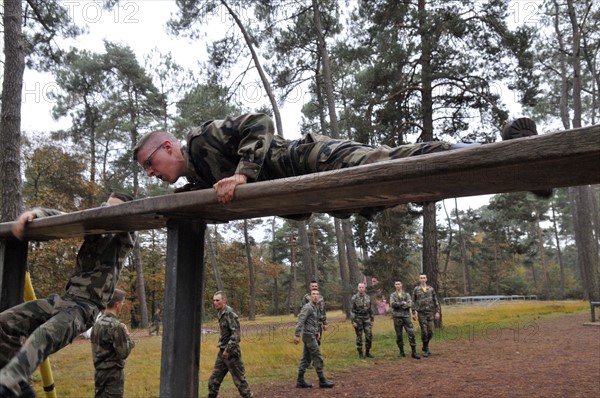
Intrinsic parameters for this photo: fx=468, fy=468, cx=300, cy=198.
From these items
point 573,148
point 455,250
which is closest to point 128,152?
point 573,148

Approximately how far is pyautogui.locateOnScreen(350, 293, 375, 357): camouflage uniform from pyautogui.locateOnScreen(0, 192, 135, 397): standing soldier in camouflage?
9814mm

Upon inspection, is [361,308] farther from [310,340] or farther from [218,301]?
[218,301]

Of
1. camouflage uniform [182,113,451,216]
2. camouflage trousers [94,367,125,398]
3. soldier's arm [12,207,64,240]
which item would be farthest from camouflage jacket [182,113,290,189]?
camouflage trousers [94,367,125,398]

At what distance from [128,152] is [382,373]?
2158 centimetres

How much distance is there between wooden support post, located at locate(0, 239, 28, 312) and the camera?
11.5ft

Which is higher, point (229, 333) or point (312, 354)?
point (229, 333)

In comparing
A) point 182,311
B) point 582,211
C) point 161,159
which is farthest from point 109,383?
point 582,211

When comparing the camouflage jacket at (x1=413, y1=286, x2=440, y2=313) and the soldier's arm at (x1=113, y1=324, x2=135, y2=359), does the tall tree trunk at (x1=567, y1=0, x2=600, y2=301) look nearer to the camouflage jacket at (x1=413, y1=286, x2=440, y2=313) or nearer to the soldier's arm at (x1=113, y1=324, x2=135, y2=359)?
the camouflage jacket at (x1=413, y1=286, x2=440, y2=313)

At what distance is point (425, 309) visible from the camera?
12242 mm

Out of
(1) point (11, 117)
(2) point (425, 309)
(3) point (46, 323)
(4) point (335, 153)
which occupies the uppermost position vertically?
(1) point (11, 117)

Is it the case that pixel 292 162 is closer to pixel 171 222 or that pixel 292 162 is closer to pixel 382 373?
pixel 171 222

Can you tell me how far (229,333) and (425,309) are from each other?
6.43m

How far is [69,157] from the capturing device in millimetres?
22672

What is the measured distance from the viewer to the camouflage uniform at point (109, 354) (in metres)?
5.62
